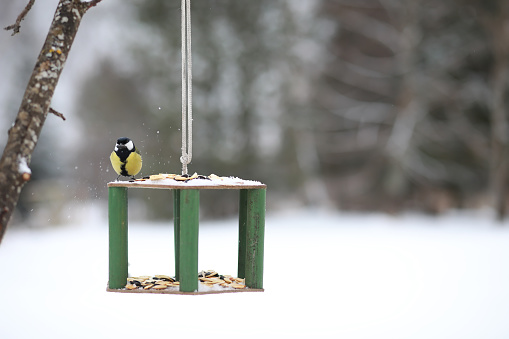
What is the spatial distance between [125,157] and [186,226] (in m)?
0.47

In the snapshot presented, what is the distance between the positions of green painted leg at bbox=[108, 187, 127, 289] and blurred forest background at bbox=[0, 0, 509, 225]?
5.39 metres

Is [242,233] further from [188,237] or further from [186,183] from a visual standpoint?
[186,183]

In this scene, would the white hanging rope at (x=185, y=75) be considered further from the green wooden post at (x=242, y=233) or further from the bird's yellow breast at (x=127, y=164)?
the green wooden post at (x=242, y=233)

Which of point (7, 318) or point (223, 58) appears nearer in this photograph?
point (7, 318)

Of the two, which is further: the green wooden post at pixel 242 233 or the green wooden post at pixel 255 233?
the green wooden post at pixel 242 233

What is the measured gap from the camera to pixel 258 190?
2.68 metres

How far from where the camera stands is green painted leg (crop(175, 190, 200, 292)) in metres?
2.44

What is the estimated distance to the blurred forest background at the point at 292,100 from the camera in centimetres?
894

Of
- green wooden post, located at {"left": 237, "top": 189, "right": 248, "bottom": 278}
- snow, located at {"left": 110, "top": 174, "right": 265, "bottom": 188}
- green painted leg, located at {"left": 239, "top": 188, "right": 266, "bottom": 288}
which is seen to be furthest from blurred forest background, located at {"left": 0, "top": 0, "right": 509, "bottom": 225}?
snow, located at {"left": 110, "top": 174, "right": 265, "bottom": 188}

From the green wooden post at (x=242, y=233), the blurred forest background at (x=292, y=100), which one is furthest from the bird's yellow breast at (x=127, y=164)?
the blurred forest background at (x=292, y=100)

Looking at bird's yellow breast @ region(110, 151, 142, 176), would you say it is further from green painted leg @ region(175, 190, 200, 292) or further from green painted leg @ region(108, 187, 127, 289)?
green painted leg @ region(175, 190, 200, 292)

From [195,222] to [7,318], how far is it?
7.55 feet

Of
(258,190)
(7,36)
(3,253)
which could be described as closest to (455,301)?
(258,190)

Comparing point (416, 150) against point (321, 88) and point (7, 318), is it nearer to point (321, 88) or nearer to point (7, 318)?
point (321, 88)
